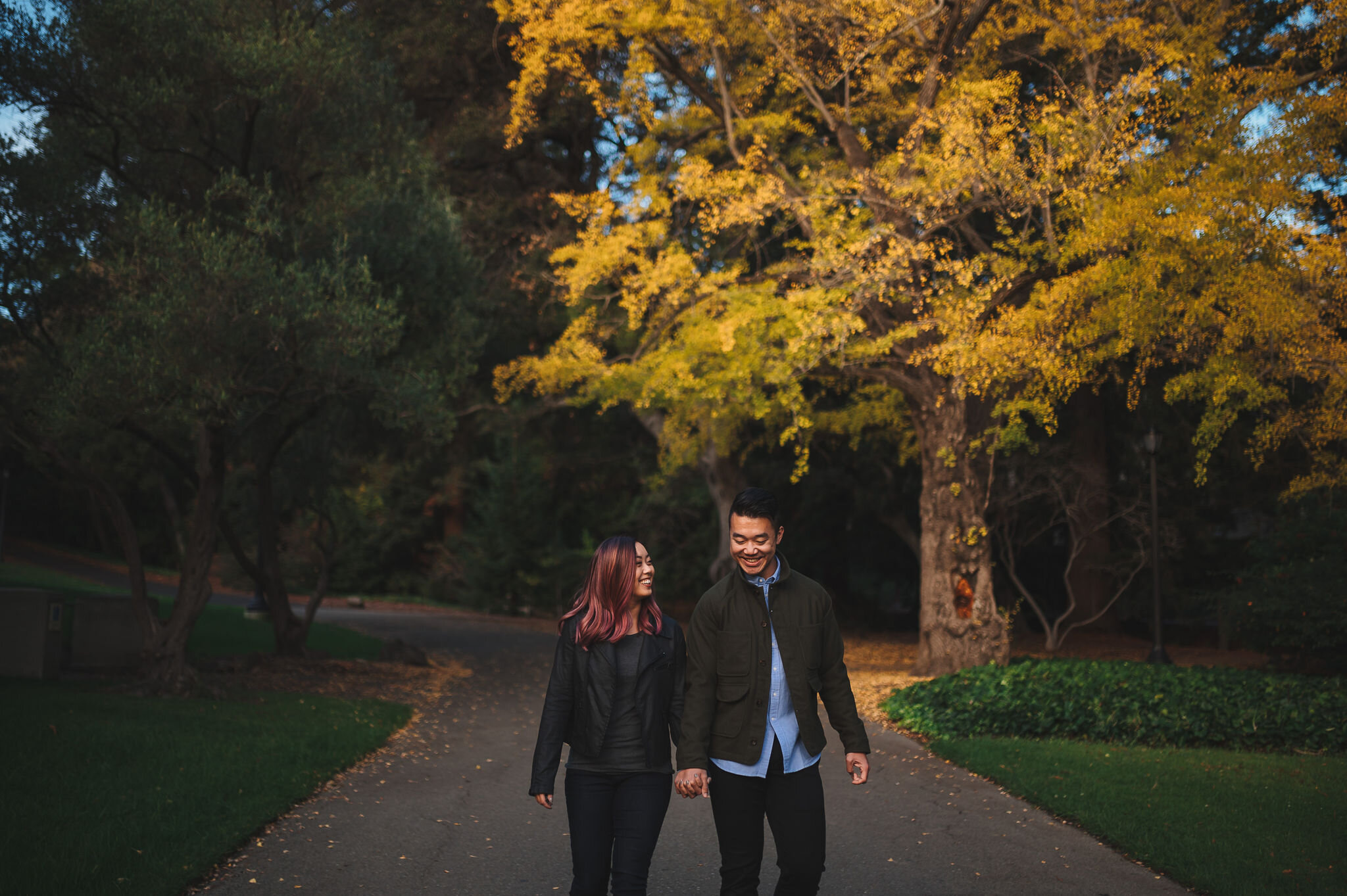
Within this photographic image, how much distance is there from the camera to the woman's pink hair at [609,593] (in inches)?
160

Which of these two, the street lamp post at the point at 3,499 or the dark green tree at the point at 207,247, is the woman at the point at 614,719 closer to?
the dark green tree at the point at 207,247

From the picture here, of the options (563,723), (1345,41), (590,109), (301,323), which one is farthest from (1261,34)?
(563,723)

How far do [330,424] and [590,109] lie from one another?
10851mm

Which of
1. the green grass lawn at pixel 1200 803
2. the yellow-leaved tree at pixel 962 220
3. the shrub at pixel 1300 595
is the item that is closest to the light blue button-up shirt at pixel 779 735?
the green grass lawn at pixel 1200 803

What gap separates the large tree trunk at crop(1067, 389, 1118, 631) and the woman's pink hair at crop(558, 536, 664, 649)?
18.1m

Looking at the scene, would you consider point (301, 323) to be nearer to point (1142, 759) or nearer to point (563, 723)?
point (563, 723)

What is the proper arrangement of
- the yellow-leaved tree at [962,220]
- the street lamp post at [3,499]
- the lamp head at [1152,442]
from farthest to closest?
1. the street lamp post at [3,499]
2. the lamp head at [1152,442]
3. the yellow-leaved tree at [962,220]

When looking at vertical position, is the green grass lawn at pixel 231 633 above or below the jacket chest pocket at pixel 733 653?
below

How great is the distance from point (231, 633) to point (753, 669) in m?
18.5

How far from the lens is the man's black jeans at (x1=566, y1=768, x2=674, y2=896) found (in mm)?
3891

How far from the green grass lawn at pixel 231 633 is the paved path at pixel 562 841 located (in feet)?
26.9

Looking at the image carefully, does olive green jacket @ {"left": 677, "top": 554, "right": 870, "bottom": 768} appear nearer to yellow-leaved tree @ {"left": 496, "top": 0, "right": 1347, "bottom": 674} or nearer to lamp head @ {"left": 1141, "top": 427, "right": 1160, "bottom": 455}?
yellow-leaved tree @ {"left": 496, "top": 0, "right": 1347, "bottom": 674}

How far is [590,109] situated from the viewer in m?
23.7

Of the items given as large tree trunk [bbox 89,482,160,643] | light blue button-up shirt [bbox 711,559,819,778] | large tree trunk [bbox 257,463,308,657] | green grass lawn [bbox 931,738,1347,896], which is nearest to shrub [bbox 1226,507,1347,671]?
green grass lawn [bbox 931,738,1347,896]
